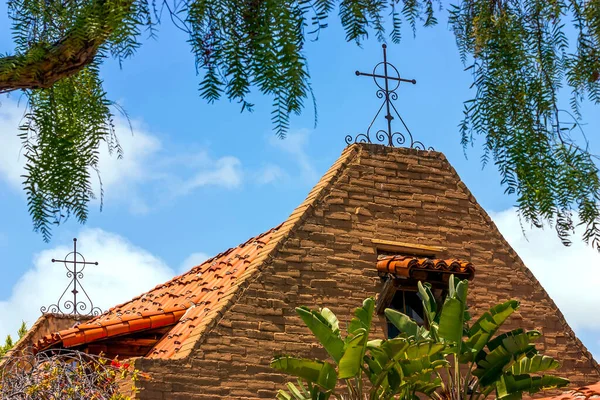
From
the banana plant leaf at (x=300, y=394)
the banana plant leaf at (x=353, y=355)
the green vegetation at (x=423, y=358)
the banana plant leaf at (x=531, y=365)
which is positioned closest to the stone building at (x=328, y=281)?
the banana plant leaf at (x=300, y=394)

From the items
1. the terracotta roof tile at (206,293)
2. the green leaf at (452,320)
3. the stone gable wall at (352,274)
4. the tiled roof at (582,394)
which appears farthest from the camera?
the tiled roof at (582,394)

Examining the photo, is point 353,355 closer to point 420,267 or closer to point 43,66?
point 420,267

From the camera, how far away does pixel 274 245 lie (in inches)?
494

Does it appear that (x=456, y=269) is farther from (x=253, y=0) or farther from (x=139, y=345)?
(x=253, y=0)

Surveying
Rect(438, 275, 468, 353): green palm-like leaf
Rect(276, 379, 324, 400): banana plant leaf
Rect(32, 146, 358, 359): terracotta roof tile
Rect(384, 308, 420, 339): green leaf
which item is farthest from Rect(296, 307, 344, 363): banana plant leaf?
Rect(32, 146, 358, 359): terracotta roof tile

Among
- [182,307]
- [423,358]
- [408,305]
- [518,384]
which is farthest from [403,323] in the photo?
[182,307]

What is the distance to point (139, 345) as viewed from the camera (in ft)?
42.7

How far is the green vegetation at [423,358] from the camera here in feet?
35.7

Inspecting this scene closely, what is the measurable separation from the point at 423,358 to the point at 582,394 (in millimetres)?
2935

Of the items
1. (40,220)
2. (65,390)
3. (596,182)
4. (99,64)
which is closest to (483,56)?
(596,182)

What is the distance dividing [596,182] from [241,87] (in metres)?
1.73

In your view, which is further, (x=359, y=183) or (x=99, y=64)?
(x=359, y=183)

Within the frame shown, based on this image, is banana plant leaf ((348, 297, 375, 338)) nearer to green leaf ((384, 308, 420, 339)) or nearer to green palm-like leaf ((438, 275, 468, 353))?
green leaf ((384, 308, 420, 339))

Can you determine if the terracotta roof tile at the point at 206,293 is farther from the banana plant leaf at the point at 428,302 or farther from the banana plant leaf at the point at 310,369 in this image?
the banana plant leaf at the point at 428,302
